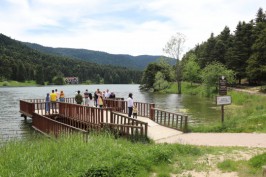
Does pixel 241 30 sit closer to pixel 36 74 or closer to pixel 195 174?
pixel 195 174

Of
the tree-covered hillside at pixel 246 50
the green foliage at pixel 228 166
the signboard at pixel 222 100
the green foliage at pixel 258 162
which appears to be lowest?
the green foliage at pixel 228 166

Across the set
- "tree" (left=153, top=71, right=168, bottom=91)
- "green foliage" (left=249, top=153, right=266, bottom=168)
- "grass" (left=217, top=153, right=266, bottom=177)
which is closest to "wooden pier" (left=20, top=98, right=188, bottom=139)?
"grass" (left=217, top=153, right=266, bottom=177)

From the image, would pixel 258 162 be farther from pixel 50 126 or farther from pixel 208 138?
pixel 50 126

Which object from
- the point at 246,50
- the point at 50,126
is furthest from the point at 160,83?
the point at 50,126

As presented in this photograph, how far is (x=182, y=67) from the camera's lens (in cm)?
8175

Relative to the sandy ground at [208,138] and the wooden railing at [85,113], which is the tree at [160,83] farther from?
the sandy ground at [208,138]

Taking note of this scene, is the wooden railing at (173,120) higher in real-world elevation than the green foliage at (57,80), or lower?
lower

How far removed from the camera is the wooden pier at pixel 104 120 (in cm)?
1538

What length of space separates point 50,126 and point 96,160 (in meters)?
13.3

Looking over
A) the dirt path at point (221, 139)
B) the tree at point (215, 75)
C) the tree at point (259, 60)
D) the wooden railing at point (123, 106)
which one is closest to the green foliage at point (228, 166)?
the dirt path at point (221, 139)

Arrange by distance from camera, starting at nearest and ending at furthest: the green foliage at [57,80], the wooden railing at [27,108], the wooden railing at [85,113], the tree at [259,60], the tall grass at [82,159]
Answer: the tall grass at [82,159], the wooden railing at [85,113], the wooden railing at [27,108], the tree at [259,60], the green foliage at [57,80]

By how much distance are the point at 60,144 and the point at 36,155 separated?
139 centimetres

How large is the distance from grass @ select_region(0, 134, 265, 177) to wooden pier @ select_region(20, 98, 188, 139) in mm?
3768

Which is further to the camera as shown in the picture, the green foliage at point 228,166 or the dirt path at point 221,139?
the dirt path at point 221,139
